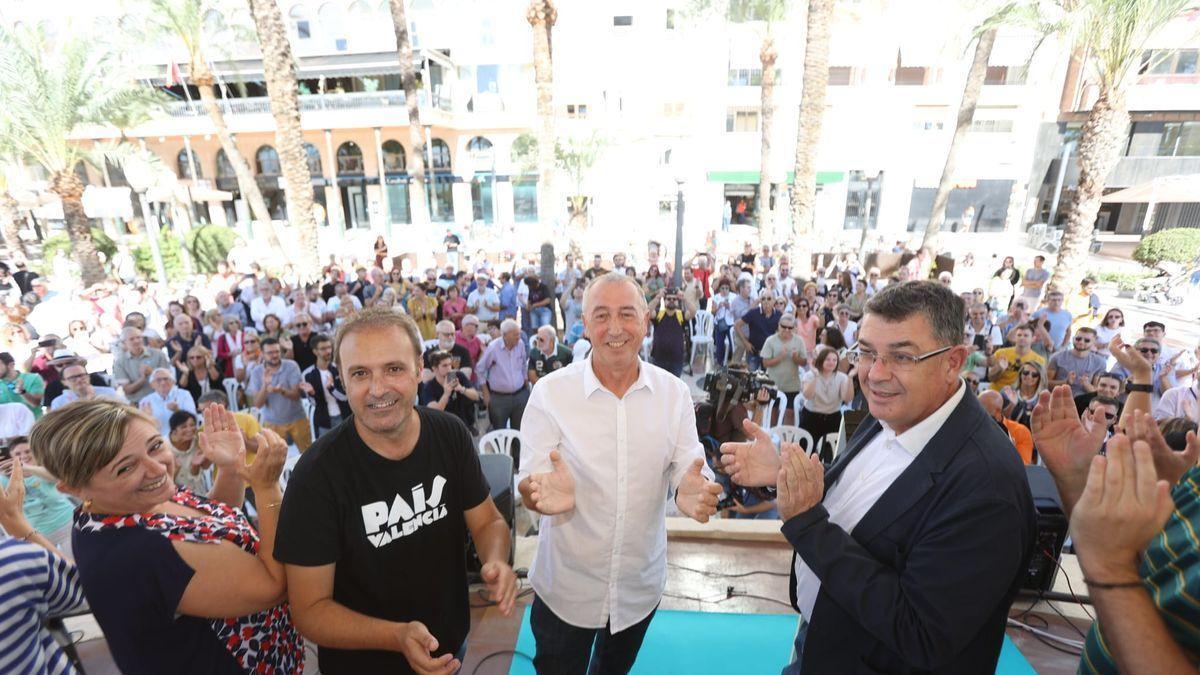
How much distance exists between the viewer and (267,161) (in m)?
27.1

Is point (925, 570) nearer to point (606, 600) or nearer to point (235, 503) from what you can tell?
point (606, 600)

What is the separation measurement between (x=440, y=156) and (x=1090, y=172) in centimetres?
2480

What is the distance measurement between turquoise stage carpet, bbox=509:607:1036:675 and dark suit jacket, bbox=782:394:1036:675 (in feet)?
5.20

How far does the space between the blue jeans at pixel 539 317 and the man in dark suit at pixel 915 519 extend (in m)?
7.95

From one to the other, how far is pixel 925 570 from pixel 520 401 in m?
5.05

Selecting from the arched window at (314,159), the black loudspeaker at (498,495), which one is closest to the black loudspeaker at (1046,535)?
the black loudspeaker at (498,495)

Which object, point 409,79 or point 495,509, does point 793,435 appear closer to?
point 495,509

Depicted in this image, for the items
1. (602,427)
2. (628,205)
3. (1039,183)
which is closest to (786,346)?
(602,427)

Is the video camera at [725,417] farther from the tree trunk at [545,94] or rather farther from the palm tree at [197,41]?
the palm tree at [197,41]

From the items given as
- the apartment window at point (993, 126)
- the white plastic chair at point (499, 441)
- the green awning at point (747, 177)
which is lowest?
the white plastic chair at point (499, 441)

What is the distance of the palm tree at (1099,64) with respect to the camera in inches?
360

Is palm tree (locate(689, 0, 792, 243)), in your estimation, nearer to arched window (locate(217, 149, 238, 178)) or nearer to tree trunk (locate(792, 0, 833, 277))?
tree trunk (locate(792, 0, 833, 277))

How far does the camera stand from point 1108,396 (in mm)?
4598

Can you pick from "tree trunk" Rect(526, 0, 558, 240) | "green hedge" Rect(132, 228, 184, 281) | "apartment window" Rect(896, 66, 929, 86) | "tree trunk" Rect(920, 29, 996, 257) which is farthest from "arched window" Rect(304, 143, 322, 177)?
"apartment window" Rect(896, 66, 929, 86)
